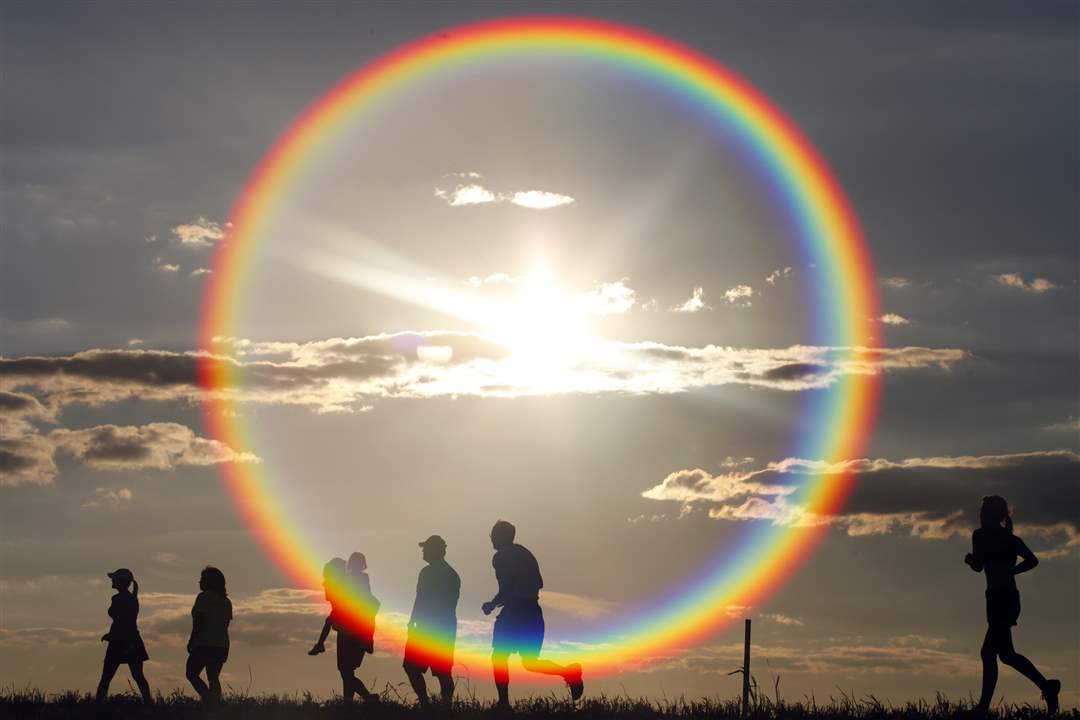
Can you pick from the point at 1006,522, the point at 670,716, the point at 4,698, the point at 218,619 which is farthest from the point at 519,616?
the point at 4,698

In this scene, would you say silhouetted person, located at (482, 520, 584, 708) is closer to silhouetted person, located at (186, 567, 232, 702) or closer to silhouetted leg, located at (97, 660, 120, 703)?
silhouetted person, located at (186, 567, 232, 702)

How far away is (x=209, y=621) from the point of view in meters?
20.4

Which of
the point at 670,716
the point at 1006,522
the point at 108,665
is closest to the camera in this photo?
the point at 1006,522

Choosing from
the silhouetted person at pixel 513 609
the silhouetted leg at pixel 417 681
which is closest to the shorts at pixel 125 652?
the silhouetted leg at pixel 417 681

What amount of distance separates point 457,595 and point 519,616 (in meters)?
1.25

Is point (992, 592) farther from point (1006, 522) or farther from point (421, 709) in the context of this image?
point (421, 709)

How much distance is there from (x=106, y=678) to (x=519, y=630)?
6915mm

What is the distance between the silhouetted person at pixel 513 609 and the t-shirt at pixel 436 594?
0.96 m

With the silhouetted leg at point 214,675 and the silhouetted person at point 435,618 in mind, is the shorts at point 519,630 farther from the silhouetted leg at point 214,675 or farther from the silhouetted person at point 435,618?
the silhouetted leg at point 214,675

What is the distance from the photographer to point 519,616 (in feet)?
60.8

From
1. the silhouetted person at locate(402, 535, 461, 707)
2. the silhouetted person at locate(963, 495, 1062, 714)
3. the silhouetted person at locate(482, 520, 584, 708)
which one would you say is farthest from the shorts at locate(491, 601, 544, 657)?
the silhouetted person at locate(963, 495, 1062, 714)

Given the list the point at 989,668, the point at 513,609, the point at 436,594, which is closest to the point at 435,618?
the point at 436,594

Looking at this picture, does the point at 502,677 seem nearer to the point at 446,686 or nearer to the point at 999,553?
the point at 446,686

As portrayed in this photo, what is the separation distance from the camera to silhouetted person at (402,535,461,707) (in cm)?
1931
